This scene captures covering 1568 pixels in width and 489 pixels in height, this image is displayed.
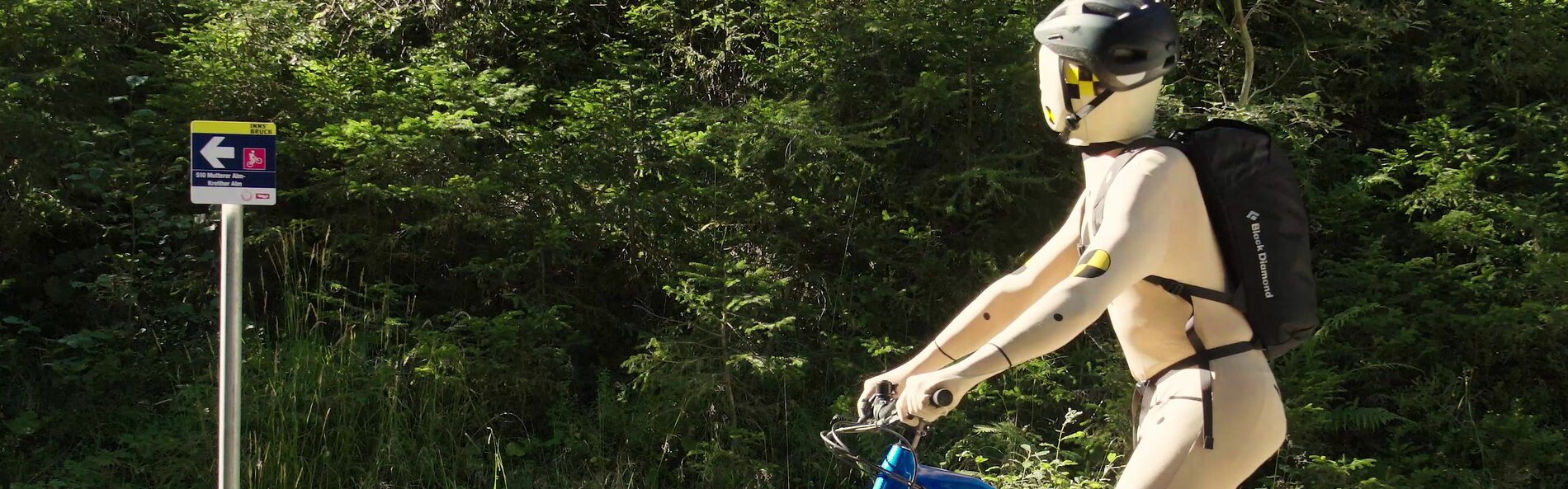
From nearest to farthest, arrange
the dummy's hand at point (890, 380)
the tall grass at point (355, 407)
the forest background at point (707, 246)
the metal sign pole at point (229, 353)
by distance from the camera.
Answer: the dummy's hand at point (890, 380)
the metal sign pole at point (229, 353)
the tall grass at point (355, 407)
the forest background at point (707, 246)

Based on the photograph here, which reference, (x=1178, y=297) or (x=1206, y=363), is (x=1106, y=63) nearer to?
(x=1178, y=297)

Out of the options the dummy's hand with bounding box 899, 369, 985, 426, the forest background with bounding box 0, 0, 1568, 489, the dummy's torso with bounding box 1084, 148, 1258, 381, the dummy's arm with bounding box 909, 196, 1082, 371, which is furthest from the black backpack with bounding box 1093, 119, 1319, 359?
the forest background with bounding box 0, 0, 1568, 489

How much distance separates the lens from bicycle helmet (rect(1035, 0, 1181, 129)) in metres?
2.45

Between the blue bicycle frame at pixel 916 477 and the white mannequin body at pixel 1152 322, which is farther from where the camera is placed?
the blue bicycle frame at pixel 916 477

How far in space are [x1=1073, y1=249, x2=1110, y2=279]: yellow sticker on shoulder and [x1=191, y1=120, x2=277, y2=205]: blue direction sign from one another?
9.47 feet

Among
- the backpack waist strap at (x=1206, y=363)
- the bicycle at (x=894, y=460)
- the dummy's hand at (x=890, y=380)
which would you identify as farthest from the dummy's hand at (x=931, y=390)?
the backpack waist strap at (x=1206, y=363)

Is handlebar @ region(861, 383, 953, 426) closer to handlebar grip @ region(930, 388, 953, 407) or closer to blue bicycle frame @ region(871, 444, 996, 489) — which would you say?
handlebar grip @ region(930, 388, 953, 407)

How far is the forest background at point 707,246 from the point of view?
5625 mm

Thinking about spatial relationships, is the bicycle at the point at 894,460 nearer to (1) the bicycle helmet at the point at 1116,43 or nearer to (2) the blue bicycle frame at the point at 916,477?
(2) the blue bicycle frame at the point at 916,477

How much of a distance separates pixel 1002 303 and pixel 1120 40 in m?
0.68

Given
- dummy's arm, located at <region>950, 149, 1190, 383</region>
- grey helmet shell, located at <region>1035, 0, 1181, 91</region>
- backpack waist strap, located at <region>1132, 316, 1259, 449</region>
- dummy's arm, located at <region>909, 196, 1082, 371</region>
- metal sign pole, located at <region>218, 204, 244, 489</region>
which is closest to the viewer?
dummy's arm, located at <region>950, 149, 1190, 383</region>

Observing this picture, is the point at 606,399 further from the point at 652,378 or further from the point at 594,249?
the point at 594,249

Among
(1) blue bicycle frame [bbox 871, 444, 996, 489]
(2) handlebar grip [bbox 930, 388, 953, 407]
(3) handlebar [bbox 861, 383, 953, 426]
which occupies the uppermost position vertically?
(2) handlebar grip [bbox 930, 388, 953, 407]

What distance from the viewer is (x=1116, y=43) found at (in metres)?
2.45
